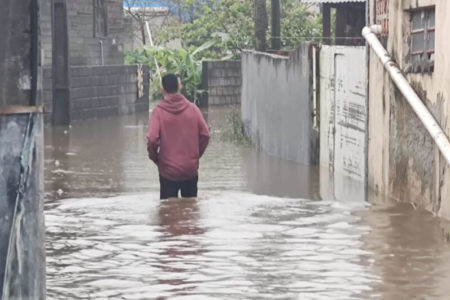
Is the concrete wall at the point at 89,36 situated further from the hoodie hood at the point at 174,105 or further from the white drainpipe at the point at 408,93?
the hoodie hood at the point at 174,105

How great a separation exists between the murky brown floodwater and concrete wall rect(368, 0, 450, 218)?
0.26 metres

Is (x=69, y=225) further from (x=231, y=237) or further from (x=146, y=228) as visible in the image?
(x=231, y=237)

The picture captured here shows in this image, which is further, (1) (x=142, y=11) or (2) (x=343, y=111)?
(1) (x=142, y=11)

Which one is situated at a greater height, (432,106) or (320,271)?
(432,106)

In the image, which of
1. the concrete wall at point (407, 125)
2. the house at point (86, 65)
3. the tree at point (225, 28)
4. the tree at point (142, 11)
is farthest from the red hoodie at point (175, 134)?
the tree at point (142, 11)

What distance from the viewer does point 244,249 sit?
8.25 meters

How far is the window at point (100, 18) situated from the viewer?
105 feet

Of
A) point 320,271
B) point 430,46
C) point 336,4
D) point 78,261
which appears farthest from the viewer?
point 336,4

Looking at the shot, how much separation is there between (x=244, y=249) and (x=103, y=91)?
21.8 meters

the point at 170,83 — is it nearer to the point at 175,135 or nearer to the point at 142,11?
the point at 175,135

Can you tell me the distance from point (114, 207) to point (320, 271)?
145 inches

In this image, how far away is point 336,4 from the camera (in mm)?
24406

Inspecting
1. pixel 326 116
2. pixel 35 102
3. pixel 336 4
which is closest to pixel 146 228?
pixel 35 102

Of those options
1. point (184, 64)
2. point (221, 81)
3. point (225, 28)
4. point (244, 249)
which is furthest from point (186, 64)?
point (244, 249)
